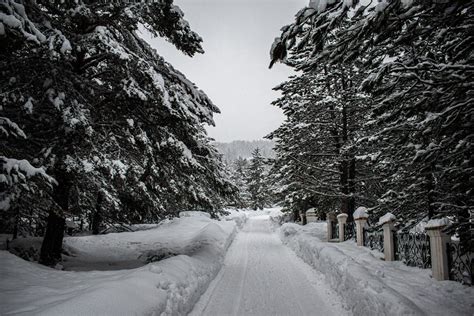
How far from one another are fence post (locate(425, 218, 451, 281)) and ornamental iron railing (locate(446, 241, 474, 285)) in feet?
0.36

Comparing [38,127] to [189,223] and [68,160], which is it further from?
[189,223]

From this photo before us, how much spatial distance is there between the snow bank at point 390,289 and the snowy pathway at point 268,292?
1.47ft

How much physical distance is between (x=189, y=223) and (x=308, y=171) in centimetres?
1003

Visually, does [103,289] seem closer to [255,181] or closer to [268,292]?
[268,292]

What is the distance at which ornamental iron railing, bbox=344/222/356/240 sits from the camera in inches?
531

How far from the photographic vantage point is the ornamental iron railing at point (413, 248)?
26.0ft

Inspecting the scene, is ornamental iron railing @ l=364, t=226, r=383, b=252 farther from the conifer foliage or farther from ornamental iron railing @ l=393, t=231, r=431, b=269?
ornamental iron railing @ l=393, t=231, r=431, b=269

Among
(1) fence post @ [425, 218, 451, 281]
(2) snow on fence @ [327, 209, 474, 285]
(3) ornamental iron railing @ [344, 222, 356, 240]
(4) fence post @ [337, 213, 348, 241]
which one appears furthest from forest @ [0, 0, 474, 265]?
(4) fence post @ [337, 213, 348, 241]

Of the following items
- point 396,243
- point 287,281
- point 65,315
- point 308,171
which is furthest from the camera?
point 308,171

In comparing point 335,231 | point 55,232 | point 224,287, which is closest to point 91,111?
point 55,232

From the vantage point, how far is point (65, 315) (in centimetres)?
345

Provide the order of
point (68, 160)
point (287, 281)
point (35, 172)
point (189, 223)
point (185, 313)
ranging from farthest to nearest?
point (189, 223) < point (287, 281) < point (68, 160) < point (185, 313) < point (35, 172)

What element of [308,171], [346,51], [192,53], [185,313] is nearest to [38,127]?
[192,53]

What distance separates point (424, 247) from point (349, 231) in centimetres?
599
